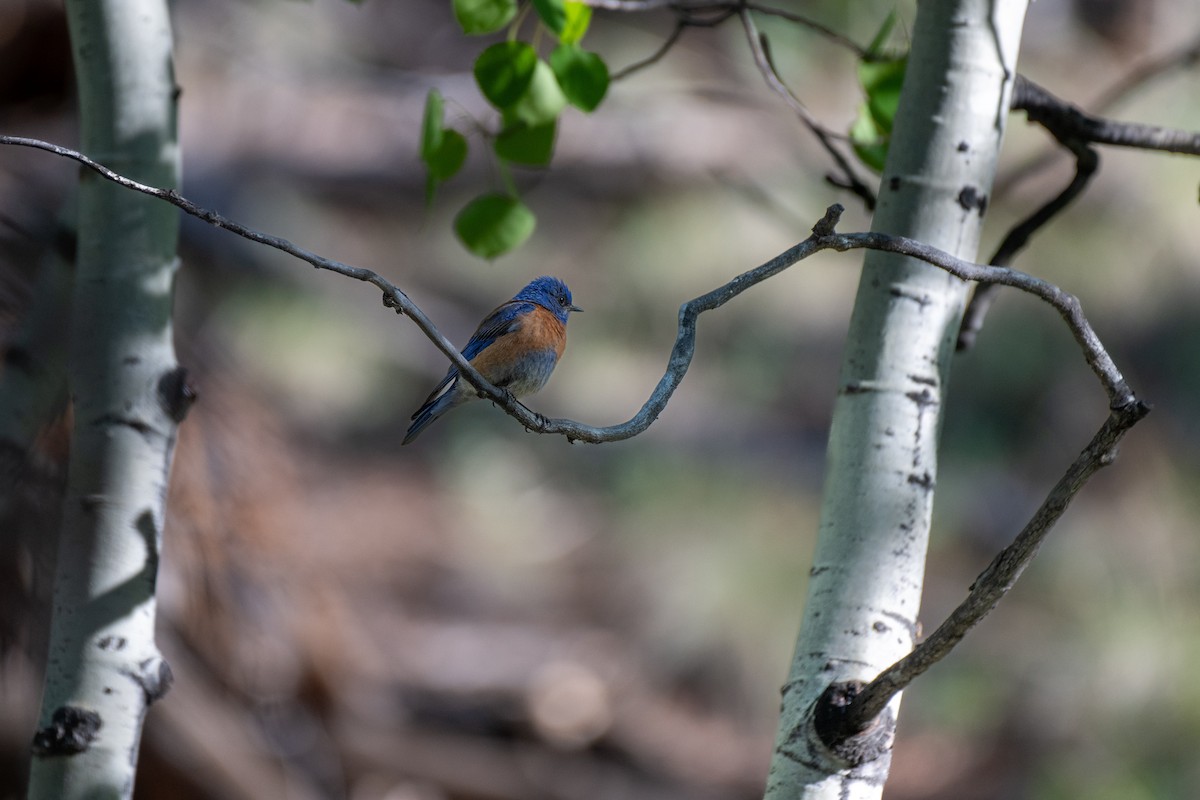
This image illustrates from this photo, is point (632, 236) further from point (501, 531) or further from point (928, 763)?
point (928, 763)

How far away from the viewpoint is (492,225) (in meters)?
1.65

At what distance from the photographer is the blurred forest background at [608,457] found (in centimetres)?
348

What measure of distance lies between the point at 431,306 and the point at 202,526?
15.0 ft

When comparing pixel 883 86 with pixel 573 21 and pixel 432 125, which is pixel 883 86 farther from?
pixel 432 125

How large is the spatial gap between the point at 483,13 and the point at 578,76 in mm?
154

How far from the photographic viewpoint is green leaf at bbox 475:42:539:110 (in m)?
1.48

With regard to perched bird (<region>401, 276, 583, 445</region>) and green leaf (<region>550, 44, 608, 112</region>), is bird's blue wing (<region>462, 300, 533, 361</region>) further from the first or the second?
green leaf (<region>550, 44, 608, 112</region>)

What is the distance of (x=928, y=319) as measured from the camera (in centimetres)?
134

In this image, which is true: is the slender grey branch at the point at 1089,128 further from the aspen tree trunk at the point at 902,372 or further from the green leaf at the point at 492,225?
the green leaf at the point at 492,225

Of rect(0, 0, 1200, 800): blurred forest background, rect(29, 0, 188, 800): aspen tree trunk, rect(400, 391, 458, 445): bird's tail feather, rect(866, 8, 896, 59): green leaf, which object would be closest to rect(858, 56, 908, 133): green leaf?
rect(866, 8, 896, 59): green leaf

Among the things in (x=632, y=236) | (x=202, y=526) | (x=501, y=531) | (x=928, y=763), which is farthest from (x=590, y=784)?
(x=632, y=236)

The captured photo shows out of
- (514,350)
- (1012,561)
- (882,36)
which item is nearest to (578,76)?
(882,36)

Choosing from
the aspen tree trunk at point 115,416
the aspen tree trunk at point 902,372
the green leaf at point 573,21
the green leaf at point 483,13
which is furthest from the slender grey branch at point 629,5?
the aspen tree trunk at point 115,416

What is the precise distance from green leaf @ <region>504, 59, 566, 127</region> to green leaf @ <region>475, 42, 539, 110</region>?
0.01m
